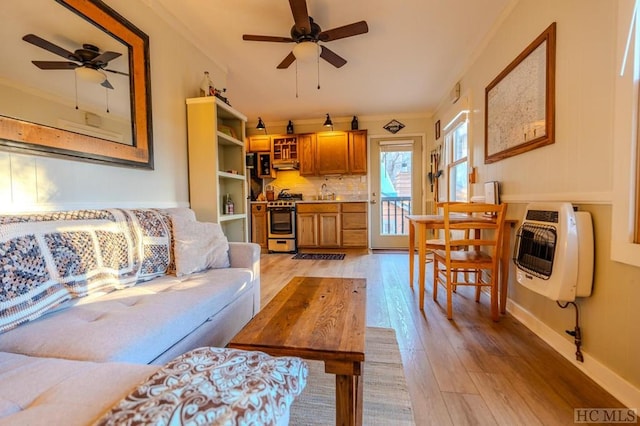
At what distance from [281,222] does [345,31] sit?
129 inches

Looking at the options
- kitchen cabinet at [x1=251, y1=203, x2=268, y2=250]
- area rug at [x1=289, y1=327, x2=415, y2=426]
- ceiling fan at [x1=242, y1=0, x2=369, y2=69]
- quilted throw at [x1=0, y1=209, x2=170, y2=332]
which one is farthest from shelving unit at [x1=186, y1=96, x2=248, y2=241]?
kitchen cabinet at [x1=251, y1=203, x2=268, y2=250]

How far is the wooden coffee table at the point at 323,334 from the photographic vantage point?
0.86 meters

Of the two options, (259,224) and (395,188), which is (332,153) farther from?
(259,224)

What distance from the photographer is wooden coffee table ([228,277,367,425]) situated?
86 cm

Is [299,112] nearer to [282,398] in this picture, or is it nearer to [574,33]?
[574,33]

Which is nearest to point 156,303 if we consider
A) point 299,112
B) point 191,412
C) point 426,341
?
point 191,412

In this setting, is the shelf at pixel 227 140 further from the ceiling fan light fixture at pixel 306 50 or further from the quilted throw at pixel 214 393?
the quilted throw at pixel 214 393

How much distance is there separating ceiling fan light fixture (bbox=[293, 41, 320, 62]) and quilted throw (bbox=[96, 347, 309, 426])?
7.52 ft

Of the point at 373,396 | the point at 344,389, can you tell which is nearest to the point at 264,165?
the point at 373,396

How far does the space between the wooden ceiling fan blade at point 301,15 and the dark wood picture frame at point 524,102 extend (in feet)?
5.02

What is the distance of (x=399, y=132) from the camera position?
4992mm

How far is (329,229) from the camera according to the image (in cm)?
478

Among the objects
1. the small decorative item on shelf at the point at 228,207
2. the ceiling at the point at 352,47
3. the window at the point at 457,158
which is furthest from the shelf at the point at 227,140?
the window at the point at 457,158

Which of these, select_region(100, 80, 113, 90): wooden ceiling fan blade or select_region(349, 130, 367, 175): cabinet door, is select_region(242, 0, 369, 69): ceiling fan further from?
select_region(349, 130, 367, 175): cabinet door
